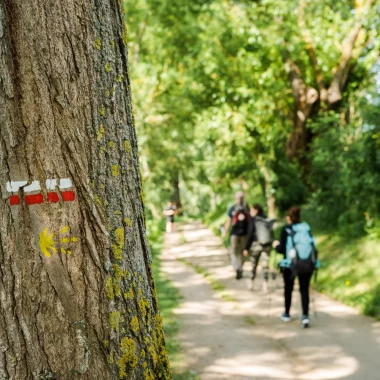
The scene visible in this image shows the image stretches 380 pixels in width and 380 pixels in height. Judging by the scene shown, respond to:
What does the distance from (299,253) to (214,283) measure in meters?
4.95

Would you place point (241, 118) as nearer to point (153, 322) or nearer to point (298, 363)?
point (298, 363)

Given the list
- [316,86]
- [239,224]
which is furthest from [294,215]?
[316,86]

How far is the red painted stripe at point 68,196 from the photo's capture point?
225cm

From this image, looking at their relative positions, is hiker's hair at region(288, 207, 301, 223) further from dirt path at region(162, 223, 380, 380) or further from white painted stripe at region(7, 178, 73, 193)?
white painted stripe at region(7, 178, 73, 193)

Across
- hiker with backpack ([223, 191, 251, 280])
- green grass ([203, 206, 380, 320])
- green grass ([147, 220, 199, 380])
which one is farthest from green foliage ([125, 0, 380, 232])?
green grass ([147, 220, 199, 380])

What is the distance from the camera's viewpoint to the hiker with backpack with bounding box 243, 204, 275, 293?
11.1 m

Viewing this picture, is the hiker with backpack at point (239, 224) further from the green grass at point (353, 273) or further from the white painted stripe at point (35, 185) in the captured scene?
the white painted stripe at point (35, 185)

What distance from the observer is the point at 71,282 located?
225cm

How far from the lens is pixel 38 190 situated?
223 centimetres

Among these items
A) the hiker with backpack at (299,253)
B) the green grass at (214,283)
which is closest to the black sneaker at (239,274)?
the green grass at (214,283)

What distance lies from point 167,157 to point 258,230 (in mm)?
22438

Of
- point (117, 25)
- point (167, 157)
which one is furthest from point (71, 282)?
point (167, 157)

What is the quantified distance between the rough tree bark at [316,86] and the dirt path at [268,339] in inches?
300

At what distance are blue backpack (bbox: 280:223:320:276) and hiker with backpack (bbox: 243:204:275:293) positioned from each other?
255cm
